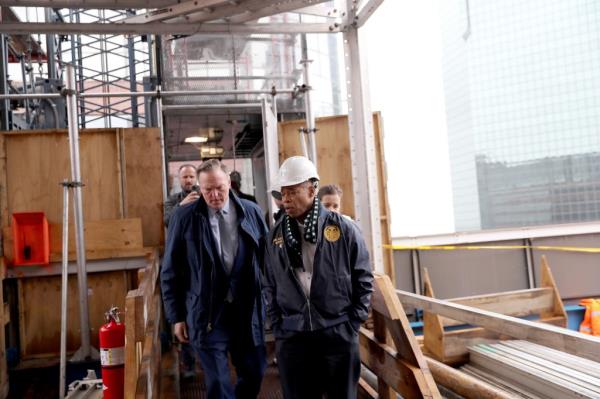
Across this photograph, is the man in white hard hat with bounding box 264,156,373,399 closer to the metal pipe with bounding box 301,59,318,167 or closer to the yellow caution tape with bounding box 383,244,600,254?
the metal pipe with bounding box 301,59,318,167

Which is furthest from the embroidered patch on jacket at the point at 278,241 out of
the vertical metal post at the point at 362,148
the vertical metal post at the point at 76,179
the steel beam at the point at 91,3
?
the vertical metal post at the point at 76,179

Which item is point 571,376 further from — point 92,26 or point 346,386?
point 92,26

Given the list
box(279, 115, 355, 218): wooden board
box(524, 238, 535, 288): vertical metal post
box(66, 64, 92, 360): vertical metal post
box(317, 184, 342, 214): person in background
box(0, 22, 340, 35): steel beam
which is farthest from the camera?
box(524, 238, 535, 288): vertical metal post

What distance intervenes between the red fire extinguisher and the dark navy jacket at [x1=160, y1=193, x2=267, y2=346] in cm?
48

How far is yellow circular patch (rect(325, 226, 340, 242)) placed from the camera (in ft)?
8.87

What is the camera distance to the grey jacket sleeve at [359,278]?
107 inches

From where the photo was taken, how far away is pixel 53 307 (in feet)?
20.3

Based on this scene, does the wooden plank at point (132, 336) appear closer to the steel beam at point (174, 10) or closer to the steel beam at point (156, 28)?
the steel beam at point (174, 10)

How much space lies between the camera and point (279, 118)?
828 cm

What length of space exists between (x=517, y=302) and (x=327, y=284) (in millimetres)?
4794

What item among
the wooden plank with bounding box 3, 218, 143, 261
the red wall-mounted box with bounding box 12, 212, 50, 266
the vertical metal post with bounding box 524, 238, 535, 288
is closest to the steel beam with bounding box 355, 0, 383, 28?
the wooden plank with bounding box 3, 218, 143, 261

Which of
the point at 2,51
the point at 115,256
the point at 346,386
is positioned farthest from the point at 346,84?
the point at 2,51

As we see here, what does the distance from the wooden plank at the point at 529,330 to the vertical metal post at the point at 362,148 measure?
0.87 metres

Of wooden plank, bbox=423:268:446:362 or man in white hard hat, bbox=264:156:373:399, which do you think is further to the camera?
wooden plank, bbox=423:268:446:362
